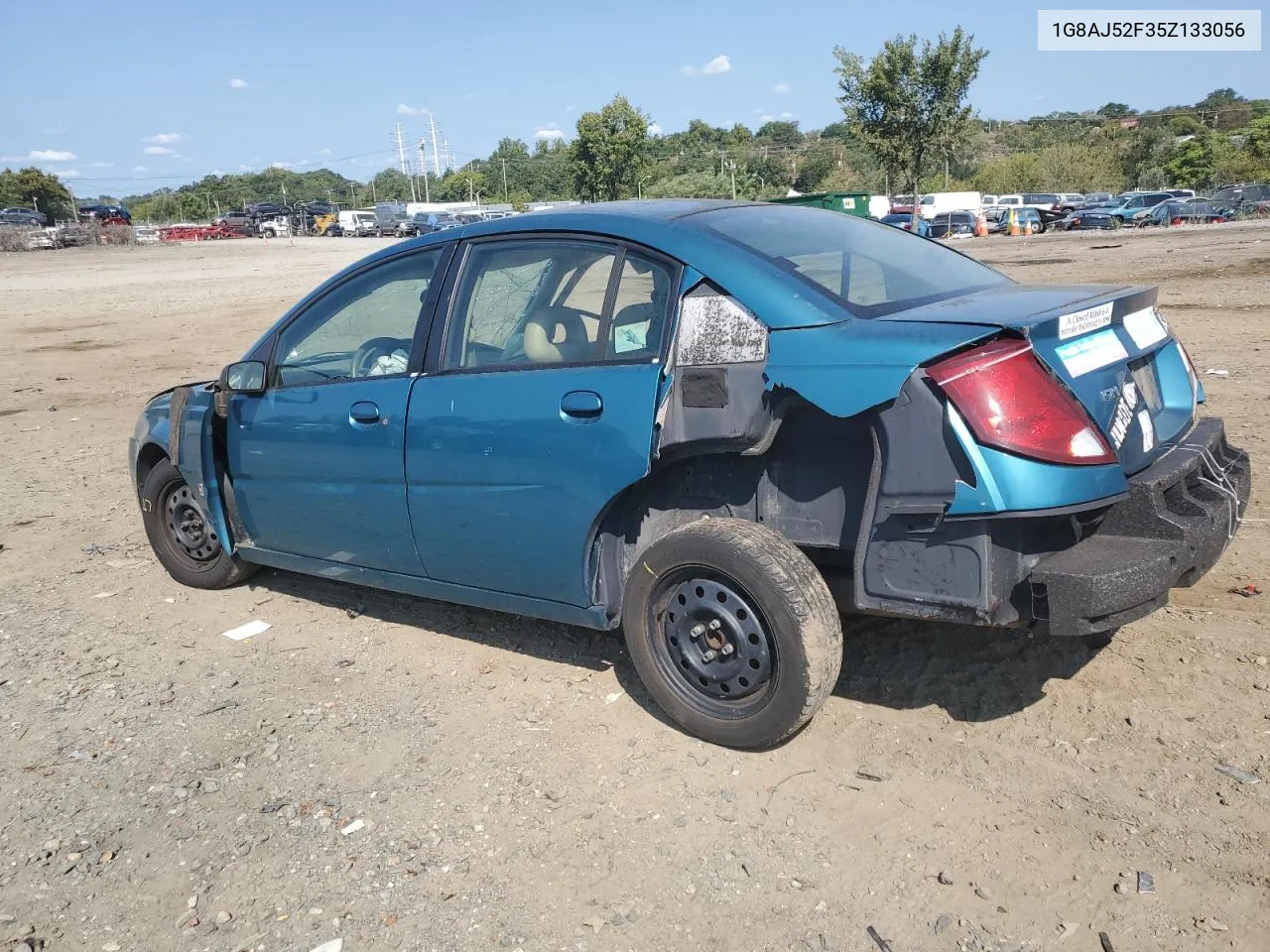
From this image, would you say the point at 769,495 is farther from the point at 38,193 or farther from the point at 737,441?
the point at 38,193

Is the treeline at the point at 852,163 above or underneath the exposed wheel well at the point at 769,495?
above

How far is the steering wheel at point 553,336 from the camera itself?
12.2 ft

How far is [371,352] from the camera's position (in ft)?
14.8

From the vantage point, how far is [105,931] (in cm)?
283

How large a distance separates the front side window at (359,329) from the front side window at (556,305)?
314 millimetres

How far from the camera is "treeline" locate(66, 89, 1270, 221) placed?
6181 centimetres

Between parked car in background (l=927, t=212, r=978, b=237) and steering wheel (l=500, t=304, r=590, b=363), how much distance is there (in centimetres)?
3958

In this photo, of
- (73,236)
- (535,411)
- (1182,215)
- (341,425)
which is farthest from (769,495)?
(73,236)

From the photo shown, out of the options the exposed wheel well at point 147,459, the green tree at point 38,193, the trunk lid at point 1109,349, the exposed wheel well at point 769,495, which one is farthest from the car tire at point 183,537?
the green tree at point 38,193

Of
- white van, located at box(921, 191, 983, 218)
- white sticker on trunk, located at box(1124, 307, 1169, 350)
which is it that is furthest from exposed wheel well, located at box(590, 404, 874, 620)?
white van, located at box(921, 191, 983, 218)

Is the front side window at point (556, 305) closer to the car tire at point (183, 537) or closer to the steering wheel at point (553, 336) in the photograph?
the steering wheel at point (553, 336)

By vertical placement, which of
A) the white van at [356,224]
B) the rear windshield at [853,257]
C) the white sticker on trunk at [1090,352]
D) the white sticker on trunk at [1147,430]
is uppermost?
the white van at [356,224]

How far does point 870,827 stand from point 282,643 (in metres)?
2.86

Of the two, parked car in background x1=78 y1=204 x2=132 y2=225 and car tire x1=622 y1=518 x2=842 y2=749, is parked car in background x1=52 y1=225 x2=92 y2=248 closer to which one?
parked car in background x1=78 y1=204 x2=132 y2=225
